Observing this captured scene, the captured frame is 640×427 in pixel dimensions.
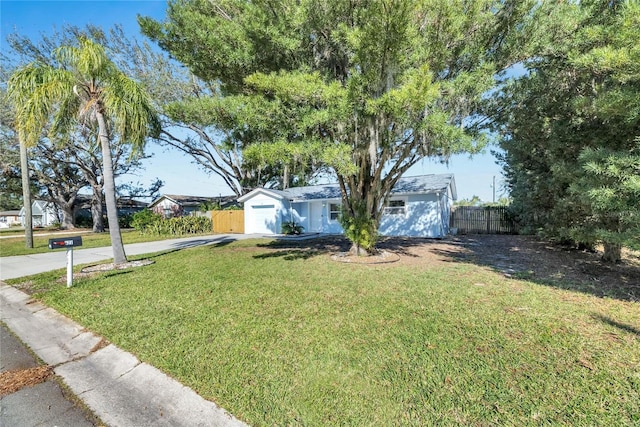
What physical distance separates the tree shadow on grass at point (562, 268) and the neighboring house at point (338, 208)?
4421 mm

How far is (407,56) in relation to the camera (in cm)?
584

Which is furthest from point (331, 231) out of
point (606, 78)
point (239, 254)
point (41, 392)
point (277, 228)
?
point (41, 392)

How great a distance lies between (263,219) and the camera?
1959 cm

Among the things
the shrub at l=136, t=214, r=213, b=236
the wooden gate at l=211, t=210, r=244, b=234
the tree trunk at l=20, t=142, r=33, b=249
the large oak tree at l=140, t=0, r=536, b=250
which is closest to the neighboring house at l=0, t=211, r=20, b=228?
→ the shrub at l=136, t=214, r=213, b=236

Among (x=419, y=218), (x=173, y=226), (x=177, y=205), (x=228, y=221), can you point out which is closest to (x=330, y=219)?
(x=419, y=218)

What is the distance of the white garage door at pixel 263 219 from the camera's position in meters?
19.3

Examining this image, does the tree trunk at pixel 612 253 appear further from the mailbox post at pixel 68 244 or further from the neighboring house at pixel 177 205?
the neighboring house at pixel 177 205

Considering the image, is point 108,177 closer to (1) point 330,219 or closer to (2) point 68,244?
(2) point 68,244

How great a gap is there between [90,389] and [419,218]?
14274 millimetres

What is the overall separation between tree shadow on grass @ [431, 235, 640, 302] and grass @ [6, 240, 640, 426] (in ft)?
2.12

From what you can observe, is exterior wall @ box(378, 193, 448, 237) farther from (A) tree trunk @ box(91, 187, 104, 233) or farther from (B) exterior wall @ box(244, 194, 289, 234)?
(A) tree trunk @ box(91, 187, 104, 233)

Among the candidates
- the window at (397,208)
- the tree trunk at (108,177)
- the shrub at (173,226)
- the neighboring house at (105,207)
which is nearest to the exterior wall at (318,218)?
the window at (397,208)

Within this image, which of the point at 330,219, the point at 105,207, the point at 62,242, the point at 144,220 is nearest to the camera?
the point at 62,242

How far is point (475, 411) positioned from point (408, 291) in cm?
299
